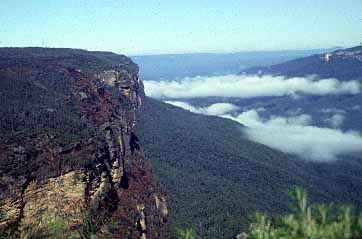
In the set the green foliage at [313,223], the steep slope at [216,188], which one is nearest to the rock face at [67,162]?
the green foliage at [313,223]

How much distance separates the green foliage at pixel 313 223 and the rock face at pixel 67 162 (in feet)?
40.7

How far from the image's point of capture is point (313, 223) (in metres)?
19.0

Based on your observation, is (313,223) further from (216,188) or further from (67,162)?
(216,188)

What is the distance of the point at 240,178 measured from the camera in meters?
182

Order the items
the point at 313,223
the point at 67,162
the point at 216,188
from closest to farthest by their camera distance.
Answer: the point at 313,223
the point at 67,162
the point at 216,188

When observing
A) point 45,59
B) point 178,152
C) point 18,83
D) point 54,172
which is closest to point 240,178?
point 178,152

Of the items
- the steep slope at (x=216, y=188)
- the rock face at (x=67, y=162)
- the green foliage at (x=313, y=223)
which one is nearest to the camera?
the green foliage at (x=313, y=223)

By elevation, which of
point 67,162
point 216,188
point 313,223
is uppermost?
point 313,223

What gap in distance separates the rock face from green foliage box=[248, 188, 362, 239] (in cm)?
1241

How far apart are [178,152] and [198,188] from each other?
43.3 meters

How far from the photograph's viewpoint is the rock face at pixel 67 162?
59.1m

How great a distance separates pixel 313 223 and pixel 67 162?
173 ft

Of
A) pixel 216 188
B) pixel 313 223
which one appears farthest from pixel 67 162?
pixel 216 188

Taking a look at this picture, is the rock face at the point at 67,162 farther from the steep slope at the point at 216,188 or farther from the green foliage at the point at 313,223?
the steep slope at the point at 216,188
